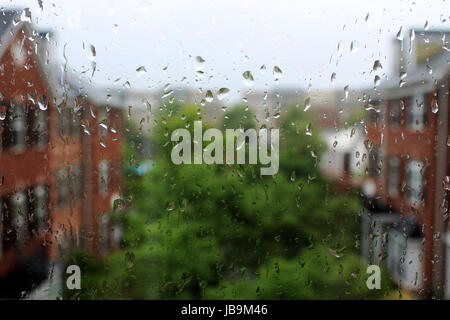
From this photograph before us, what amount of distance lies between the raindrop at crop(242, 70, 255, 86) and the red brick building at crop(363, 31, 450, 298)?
36cm

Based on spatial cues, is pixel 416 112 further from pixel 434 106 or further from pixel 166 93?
pixel 166 93

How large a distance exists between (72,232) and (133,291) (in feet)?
0.94

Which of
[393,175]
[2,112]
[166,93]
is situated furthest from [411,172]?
[2,112]

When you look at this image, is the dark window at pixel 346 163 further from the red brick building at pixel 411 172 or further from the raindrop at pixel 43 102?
the raindrop at pixel 43 102

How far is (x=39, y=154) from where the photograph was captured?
0.95 m

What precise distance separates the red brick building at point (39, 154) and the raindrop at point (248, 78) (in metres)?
0.42

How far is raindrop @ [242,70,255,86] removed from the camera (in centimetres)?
102

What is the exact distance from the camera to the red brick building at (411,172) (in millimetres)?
1023

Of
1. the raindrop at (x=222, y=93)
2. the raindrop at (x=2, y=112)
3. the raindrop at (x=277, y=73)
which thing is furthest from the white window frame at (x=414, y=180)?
the raindrop at (x=2, y=112)

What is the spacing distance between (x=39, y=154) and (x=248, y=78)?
0.65 m

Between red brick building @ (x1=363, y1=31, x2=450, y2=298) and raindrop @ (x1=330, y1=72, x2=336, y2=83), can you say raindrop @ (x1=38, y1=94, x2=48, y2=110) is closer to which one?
raindrop @ (x1=330, y1=72, x2=336, y2=83)

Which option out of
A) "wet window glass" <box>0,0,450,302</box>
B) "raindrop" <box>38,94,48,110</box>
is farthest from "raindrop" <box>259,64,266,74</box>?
"raindrop" <box>38,94,48,110</box>

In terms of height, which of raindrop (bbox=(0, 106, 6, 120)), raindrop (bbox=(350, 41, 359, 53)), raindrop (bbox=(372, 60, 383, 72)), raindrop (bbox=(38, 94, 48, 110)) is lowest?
raindrop (bbox=(0, 106, 6, 120))
